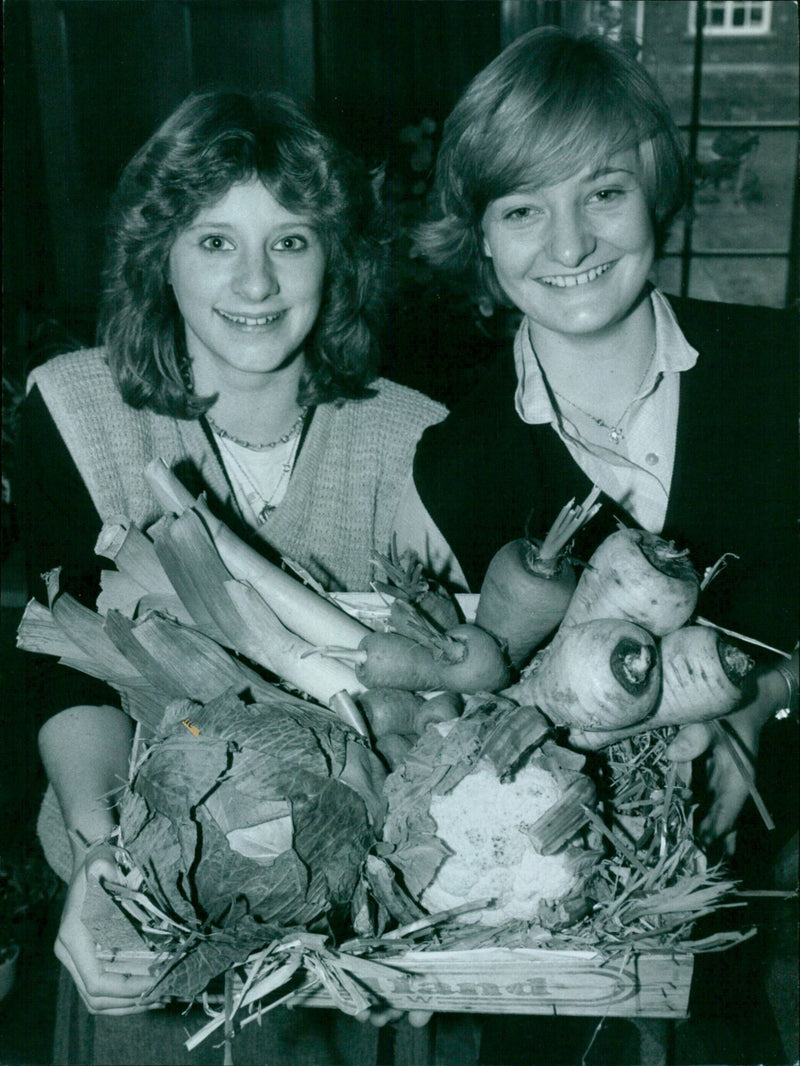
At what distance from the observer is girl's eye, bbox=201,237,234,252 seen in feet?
4.60

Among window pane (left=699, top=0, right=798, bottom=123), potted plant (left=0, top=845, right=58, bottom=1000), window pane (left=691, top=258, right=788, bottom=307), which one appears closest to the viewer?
potted plant (left=0, top=845, right=58, bottom=1000)

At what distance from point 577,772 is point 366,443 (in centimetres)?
84

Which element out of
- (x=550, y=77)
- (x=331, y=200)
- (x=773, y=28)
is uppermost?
(x=773, y=28)

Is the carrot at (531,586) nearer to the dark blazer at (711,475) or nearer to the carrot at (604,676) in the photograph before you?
the carrot at (604,676)

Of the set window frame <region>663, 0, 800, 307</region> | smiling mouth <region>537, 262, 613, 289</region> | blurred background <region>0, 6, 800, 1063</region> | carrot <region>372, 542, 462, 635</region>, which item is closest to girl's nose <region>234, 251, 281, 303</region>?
smiling mouth <region>537, 262, 613, 289</region>

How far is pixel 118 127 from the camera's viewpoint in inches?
112

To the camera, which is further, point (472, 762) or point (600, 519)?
point (600, 519)

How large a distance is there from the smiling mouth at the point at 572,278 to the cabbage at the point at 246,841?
0.74 meters

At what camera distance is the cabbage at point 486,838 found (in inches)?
34.1

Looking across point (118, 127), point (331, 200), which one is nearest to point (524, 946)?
point (331, 200)

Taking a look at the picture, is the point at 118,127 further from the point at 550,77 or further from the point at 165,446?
the point at 550,77

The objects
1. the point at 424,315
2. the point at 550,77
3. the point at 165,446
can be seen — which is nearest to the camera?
the point at 550,77

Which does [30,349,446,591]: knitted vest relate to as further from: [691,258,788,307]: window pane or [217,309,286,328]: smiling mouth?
[691,258,788,307]: window pane

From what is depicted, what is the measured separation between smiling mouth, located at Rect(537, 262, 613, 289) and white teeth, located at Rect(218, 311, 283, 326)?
1.35ft
